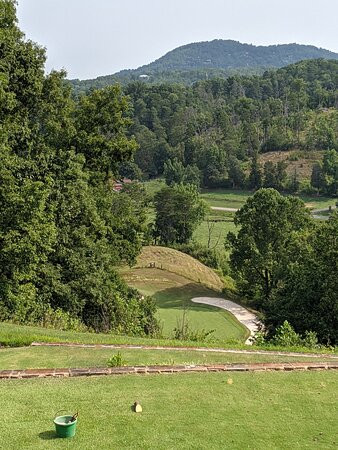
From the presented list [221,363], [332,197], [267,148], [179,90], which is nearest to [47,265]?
[221,363]

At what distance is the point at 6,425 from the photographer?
6586mm

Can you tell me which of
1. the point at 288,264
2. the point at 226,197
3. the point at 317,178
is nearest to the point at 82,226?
the point at 288,264

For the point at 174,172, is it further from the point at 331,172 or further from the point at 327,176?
the point at 331,172

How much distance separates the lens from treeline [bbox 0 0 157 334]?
1698 centimetres

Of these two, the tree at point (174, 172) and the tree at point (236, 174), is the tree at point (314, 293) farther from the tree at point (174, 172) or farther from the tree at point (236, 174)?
the tree at point (174, 172)

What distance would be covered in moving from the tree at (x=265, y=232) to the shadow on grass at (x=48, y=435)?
109 ft

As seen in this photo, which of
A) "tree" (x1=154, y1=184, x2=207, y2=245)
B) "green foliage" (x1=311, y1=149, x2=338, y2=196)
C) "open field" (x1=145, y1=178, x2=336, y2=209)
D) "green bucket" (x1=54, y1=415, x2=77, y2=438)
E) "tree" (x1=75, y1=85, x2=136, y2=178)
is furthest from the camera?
"green foliage" (x1=311, y1=149, x2=338, y2=196)

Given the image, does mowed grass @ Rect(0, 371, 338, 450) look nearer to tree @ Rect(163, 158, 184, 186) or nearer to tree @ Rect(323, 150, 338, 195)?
tree @ Rect(323, 150, 338, 195)

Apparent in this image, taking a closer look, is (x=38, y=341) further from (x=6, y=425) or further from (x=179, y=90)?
(x=179, y=90)

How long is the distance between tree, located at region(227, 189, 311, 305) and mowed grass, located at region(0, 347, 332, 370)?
28.5 metres

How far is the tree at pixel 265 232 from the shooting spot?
39.3 m

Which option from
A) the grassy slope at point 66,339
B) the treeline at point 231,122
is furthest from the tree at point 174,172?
the grassy slope at point 66,339

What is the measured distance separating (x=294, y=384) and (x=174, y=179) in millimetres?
107691

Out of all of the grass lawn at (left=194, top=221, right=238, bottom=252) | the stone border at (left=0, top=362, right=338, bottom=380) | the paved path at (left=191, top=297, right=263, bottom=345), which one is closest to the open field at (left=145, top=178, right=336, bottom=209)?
the grass lawn at (left=194, top=221, right=238, bottom=252)
